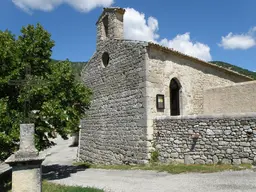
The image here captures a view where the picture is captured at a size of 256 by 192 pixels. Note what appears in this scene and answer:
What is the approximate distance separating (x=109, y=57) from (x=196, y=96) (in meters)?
4.76

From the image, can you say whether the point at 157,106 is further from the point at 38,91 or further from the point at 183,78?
the point at 38,91

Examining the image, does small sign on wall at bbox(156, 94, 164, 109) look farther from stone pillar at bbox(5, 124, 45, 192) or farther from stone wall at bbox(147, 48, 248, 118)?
stone pillar at bbox(5, 124, 45, 192)

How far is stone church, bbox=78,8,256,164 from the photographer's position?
944cm

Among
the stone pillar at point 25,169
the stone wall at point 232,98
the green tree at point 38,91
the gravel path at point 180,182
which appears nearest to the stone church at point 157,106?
the stone wall at point 232,98

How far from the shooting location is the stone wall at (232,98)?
12.0 metres

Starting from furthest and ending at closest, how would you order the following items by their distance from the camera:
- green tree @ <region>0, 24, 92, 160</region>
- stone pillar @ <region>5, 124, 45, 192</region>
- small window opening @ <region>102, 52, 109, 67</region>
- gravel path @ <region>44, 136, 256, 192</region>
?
small window opening @ <region>102, 52, 109, 67</region> < green tree @ <region>0, 24, 92, 160</region> < gravel path @ <region>44, 136, 256, 192</region> < stone pillar @ <region>5, 124, 45, 192</region>

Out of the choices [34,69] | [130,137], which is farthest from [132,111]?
[34,69]

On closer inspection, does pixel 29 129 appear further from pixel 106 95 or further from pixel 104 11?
pixel 104 11

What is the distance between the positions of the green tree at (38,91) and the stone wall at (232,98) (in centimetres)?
652

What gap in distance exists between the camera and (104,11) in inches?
558

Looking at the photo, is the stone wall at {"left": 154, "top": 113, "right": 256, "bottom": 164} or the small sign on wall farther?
the small sign on wall

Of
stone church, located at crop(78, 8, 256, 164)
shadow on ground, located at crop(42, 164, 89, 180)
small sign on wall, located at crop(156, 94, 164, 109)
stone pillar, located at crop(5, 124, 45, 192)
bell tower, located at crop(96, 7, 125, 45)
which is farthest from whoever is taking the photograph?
bell tower, located at crop(96, 7, 125, 45)

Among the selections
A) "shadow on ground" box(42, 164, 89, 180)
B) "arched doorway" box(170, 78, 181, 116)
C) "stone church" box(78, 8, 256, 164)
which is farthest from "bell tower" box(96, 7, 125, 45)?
"shadow on ground" box(42, 164, 89, 180)

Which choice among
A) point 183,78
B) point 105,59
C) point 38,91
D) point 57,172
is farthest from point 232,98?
point 38,91
